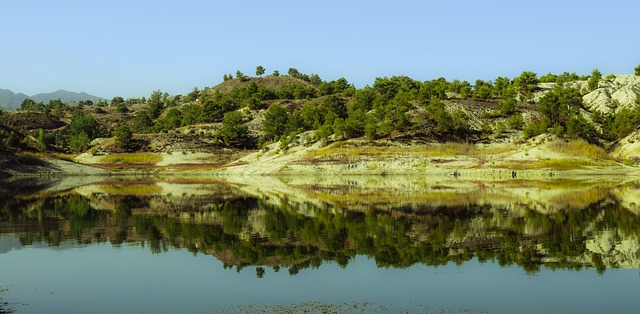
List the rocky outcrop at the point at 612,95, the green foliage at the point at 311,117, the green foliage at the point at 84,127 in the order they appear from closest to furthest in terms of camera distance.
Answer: the rocky outcrop at the point at 612,95 < the green foliage at the point at 311,117 < the green foliage at the point at 84,127

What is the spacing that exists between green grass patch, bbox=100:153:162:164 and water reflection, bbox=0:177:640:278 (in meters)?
85.6

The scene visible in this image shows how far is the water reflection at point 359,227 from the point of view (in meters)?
26.8

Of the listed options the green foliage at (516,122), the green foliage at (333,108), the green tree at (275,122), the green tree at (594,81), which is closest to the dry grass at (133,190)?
the green foliage at (516,122)

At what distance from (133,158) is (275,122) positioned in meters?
40.5

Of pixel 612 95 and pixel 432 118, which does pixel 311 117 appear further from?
pixel 612 95

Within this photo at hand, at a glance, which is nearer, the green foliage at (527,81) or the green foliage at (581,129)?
the green foliage at (581,129)

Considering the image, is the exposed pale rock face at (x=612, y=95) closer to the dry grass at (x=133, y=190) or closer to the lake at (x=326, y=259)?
the dry grass at (x=133, y=190)

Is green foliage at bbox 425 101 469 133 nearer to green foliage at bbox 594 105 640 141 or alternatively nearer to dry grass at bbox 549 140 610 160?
dry grass at bbox 549 140 610 160

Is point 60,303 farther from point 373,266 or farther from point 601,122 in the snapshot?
point 601,122

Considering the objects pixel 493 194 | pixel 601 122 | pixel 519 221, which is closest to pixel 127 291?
pixel 519 221

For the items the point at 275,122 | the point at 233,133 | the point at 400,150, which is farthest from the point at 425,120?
the point at 233,133

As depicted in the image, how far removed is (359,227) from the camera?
119 ft

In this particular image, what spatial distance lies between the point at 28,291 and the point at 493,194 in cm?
4846

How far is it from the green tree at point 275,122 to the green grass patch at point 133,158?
33370 millimetres
